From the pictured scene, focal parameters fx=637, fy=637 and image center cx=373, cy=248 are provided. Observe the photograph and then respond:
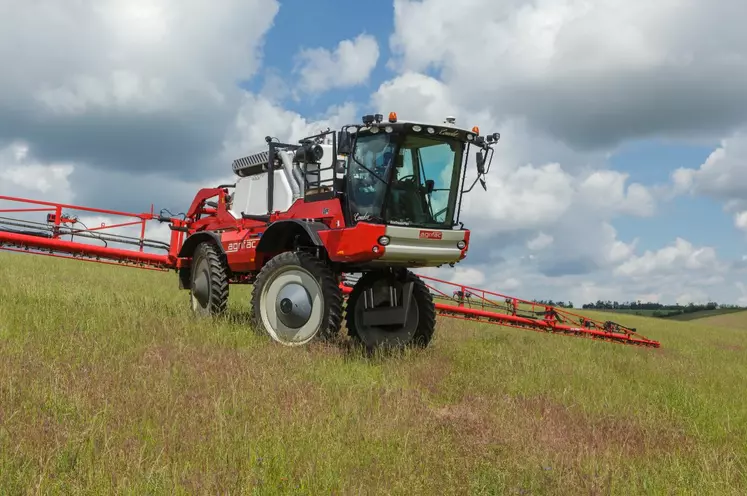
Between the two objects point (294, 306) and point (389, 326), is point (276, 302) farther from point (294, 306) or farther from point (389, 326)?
point (389, 326)

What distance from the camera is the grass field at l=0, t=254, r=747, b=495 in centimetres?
396

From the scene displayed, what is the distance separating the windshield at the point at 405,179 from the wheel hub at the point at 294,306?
1.36 metres

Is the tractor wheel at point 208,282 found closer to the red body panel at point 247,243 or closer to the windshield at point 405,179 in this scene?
the red body panel at point 247,243

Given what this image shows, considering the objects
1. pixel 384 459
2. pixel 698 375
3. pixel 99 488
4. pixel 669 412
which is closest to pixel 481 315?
pixel 698 375

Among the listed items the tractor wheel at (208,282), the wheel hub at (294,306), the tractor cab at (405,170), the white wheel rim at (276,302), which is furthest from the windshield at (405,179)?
the tractor wheel at (208,282)

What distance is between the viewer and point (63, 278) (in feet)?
51.9

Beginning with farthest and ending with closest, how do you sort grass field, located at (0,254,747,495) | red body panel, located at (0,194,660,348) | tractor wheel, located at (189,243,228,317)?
1. tractor wheel, located at (189,243,228,317)
2. red body panel, located at (0,194,660,348)
3. grass field, located at (0,254,747,495)

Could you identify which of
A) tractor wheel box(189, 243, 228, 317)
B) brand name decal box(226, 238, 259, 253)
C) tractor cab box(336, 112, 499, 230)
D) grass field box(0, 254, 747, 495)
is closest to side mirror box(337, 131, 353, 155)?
tractor cab box(336, 112, 499, 230)

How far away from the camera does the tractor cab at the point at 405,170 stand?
27.6 ft

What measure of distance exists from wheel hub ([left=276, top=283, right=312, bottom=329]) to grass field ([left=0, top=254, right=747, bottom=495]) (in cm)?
47

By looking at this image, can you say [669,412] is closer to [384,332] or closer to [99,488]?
[384,332]

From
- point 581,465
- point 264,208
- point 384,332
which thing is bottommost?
point 581,465

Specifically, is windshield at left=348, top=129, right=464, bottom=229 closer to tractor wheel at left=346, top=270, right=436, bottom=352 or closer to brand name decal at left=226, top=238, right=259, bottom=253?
tractor wheel at left=346, top=270, right=436, bottom=352

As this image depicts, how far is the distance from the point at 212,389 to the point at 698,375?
25.6ft
